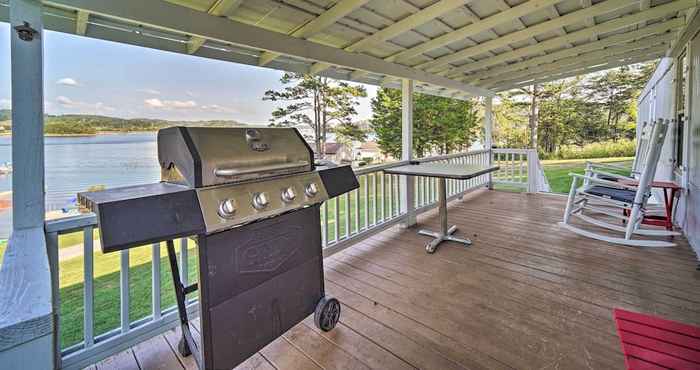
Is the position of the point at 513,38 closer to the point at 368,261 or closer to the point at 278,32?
the point at 278,32

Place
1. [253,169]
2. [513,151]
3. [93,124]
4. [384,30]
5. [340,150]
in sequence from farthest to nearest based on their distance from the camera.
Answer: [340,150], [513,151], [384,30], [93,124], [253,169]

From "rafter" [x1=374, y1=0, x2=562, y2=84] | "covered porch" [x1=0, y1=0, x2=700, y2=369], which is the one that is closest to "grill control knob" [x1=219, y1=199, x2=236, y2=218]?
"covered porch" [x1=0, y1=0, x2=700, y2=369]

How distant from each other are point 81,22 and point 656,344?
317 cm

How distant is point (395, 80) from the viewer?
4484mm

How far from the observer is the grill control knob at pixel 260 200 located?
1.47m

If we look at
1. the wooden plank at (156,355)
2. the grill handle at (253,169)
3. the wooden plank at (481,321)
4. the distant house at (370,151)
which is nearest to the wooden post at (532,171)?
the distant house at (370,151)

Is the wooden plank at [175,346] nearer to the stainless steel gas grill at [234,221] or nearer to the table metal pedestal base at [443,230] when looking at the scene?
the stainless steel gas grill at [234,221]

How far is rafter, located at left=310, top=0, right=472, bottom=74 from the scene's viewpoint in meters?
2.64

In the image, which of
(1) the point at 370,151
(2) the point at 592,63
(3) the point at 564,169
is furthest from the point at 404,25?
(3) the point at 564,169

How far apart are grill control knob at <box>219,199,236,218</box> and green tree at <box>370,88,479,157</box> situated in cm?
983

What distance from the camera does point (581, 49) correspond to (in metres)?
4.34

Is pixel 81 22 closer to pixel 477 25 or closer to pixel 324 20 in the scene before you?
pixel 324 20

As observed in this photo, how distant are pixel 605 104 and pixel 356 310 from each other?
54.6ft

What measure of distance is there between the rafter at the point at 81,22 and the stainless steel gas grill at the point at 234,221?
2.94ft
